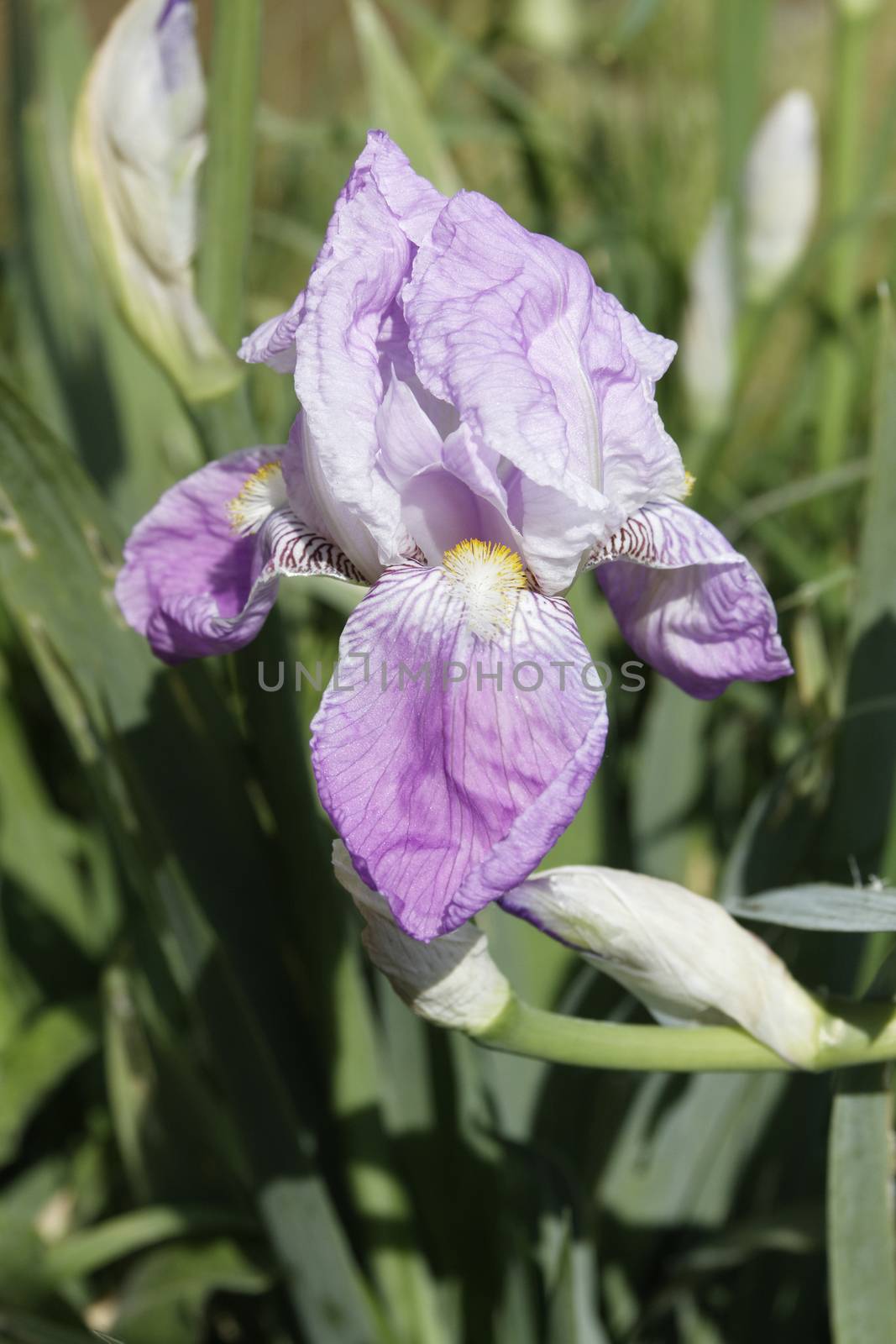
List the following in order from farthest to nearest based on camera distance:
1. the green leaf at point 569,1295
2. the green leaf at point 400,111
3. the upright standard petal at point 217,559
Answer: the green leaf at point 400,111 < the green leaf at point 569,1295 < the upright standard petal at point 217,559

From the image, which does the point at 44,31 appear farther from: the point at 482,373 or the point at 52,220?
the point at 482,373

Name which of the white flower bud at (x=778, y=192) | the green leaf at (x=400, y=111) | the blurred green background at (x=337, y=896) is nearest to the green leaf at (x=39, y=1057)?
the blurred green background at (x=337, y=896)

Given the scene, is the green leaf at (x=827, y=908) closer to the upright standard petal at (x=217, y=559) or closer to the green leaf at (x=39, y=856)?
the upright standard petal at (x=217, y=559)

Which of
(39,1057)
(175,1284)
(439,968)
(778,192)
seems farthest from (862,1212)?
(778,192)

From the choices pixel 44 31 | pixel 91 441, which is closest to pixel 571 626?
pixel 91 441

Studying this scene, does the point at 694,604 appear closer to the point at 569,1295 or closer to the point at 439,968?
the point at 439,968
